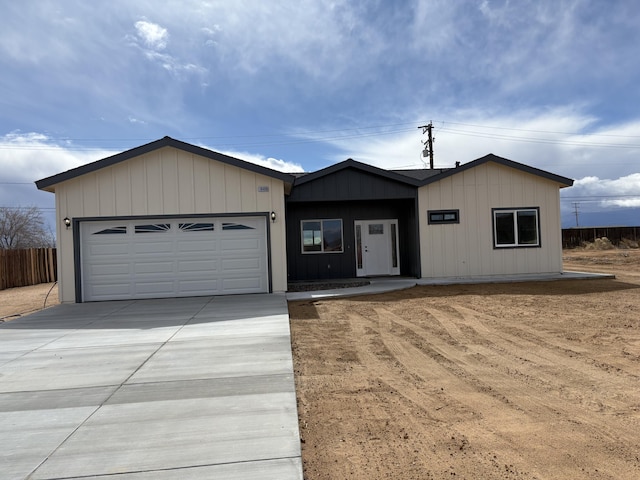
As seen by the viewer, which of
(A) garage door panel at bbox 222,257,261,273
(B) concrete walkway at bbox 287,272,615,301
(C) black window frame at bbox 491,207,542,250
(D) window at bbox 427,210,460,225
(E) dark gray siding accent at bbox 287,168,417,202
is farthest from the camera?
(C) black window frame at bbox 491,207,542,250

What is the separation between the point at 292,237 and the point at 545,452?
468 inches

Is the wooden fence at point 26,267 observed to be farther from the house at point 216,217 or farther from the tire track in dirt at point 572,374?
the tire track in dirt at point 572,374

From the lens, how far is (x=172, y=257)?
1147cm

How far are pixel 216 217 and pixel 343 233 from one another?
4.77 m

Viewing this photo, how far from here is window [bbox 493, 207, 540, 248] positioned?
1355 centimetres

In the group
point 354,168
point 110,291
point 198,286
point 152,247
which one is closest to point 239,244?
point 198,286

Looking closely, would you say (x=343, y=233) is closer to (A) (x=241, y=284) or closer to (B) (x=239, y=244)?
(B) (x=239, y=244)

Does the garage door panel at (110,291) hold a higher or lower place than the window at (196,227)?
lower

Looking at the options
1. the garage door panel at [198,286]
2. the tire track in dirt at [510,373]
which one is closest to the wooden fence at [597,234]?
the tire track in dirt at [510,373]

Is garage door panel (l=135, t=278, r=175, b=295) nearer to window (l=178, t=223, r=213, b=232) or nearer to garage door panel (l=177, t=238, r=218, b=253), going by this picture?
garage door panel (l=177, t=238, r=218, b=253)

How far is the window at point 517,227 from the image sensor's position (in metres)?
13.6

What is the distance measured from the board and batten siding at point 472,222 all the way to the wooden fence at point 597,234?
23.2 meters

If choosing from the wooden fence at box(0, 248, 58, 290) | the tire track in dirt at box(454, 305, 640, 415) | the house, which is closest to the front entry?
the house

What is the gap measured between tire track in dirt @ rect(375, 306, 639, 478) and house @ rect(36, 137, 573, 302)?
16.5ft
